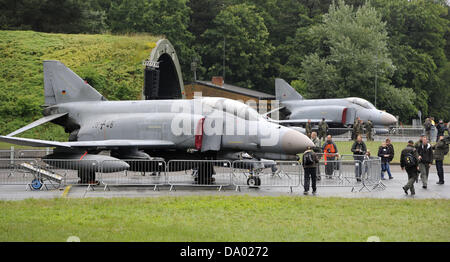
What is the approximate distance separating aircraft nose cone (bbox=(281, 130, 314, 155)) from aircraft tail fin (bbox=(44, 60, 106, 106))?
7.53 meters

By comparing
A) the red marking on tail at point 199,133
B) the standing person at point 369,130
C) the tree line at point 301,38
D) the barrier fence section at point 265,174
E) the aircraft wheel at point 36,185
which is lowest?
the aircraft wheel at point 36,185

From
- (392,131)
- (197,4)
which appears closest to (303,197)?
(392,131)

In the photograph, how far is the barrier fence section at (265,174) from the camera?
1750 centimetres

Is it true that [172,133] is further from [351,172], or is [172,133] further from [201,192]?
[351,172]

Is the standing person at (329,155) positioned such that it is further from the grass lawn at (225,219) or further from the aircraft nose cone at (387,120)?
the aircraft nose cone at (387,120)

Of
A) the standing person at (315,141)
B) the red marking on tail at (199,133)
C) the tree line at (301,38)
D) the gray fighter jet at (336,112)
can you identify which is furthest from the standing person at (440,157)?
the tree line at (301,38)

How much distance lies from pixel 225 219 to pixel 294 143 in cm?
549

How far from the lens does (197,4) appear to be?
7275 cm

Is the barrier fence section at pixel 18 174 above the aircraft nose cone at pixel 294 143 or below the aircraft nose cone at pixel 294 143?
below

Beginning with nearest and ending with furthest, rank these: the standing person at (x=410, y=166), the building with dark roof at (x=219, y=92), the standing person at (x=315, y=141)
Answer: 1. the standing person at (x=410, y=166)
2. the standing person at (x=315, y=141)
3. the building with dark roof at (x=219, y=92)

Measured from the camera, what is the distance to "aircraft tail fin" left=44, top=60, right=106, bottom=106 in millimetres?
20641

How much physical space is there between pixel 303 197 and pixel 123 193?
17.1ft

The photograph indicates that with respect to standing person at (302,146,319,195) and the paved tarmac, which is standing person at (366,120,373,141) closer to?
the paved tarmac

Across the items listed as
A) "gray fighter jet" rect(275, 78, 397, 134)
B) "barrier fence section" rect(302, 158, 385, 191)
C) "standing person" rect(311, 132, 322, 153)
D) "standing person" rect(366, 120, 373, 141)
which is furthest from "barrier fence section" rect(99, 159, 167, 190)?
"gray fighter jet" rect(275, 78, 397, 134)
